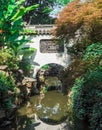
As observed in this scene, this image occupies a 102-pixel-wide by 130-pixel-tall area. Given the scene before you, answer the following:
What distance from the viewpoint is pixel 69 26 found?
1427 centimetres

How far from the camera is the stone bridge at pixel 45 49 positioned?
2109 cm

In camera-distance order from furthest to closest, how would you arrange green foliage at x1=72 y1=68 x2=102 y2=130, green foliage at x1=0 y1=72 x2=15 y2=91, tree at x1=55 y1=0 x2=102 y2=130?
1. green foliage at x1=0 y1=72 x2=15 y2=91
2. tree at x1=55 y1=0 x2=102 y2=130
3. green foliage at x1=72 y1=68 x2=102 y2=130

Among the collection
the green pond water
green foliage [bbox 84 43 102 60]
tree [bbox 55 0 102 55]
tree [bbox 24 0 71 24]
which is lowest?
the green pond water

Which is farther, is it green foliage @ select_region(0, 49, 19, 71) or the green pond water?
green foliage @ select_region(0, 49, 19, 71)

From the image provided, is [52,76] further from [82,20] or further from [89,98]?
[89,98]

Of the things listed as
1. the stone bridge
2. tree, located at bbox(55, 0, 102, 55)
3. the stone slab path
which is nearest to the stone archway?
the stone bridge

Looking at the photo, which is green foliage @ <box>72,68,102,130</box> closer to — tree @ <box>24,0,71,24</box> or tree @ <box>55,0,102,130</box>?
tree @ <box>55,0,102,130</box>

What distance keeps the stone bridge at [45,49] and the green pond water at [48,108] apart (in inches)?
88.8

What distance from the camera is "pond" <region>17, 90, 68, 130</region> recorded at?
13.8m

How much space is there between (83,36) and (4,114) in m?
5.25

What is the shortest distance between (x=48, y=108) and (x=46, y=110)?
694 millimetres

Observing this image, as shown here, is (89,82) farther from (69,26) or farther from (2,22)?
(2,22)

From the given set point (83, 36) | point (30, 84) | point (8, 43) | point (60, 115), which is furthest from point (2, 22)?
point (60, 115)

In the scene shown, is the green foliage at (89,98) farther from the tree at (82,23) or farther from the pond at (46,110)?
the tree at (82,23)
